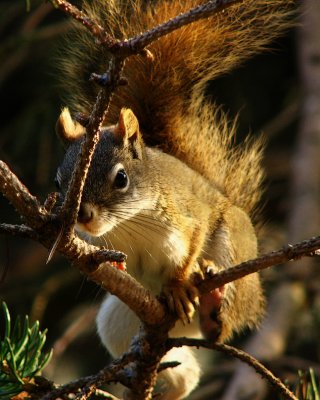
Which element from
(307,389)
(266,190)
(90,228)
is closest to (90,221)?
(90,228)

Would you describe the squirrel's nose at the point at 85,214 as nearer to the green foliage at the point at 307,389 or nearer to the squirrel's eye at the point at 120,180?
the squirrel's eye at the point at 120,180

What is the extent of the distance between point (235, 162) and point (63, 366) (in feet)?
4.35

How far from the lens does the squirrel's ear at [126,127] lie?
185 centimetres

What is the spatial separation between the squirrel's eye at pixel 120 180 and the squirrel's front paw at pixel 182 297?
274 millimetres

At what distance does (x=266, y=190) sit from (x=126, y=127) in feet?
3.47

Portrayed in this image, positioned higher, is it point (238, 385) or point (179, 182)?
point (179, 182)

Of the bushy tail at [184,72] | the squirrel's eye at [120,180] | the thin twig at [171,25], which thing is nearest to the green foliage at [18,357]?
the squirrel's eye at [120,180]

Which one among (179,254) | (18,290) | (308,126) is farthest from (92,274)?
(308,126)

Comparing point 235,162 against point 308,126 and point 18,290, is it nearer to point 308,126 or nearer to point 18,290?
point 308,126

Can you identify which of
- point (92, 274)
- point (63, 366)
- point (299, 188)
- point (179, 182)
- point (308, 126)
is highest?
point (308, 126)

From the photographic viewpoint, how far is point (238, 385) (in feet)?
7.70

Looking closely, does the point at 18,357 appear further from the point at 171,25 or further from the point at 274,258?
the point at 171,25

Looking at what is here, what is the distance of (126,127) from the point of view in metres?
1.89

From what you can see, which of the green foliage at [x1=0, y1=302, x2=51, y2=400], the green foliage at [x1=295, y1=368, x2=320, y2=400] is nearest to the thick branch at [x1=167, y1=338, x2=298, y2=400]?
the green foliage at [x1=295, y1=368, x2=320, y2=400]
